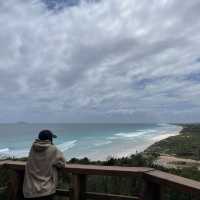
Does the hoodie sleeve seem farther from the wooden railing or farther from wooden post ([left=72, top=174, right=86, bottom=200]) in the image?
wooden post ([left=72, top=174, right=86, bottom=200])

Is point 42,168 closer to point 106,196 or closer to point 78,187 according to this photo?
point 78,187

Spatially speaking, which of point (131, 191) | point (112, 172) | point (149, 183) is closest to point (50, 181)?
point (112, 172)

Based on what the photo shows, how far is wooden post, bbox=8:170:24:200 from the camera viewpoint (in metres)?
4.63

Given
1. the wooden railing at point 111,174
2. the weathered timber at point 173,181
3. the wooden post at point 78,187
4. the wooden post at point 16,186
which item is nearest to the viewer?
the weathered timber at point 173,181

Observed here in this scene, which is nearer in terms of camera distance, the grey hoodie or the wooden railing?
the wooden railing

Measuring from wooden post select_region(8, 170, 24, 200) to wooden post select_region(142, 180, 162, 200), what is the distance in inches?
71.5

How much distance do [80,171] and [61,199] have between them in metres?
0.93

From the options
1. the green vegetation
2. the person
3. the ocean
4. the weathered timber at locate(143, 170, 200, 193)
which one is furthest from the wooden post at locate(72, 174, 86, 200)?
the green vegetation

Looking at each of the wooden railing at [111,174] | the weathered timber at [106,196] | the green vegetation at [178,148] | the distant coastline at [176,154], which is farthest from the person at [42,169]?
the green vegetation at [178,148]

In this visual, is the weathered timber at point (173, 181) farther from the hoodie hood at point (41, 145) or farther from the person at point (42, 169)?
the hoodie hood at point (41, 145)

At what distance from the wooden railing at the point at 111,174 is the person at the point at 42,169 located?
383 millimetres

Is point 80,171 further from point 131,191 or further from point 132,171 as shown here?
point 131,191

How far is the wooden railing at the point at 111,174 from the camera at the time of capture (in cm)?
325

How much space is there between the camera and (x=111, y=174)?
3877 mm
